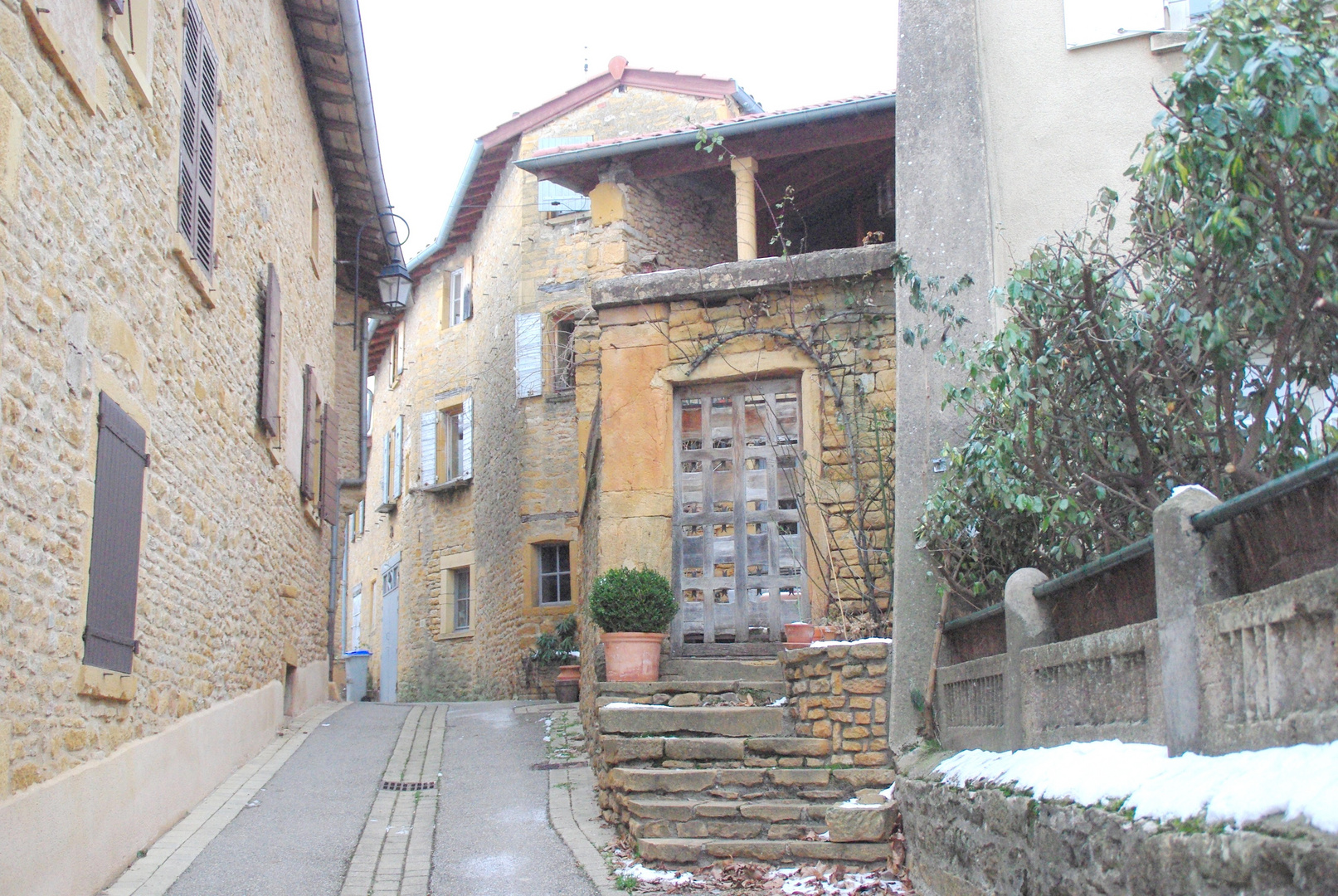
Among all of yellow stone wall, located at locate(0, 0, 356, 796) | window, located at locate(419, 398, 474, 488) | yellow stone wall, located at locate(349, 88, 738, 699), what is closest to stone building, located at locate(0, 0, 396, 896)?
yellow stone wall, located at locate(0, 0, 356, 796)

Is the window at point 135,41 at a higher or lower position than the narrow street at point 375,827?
higher

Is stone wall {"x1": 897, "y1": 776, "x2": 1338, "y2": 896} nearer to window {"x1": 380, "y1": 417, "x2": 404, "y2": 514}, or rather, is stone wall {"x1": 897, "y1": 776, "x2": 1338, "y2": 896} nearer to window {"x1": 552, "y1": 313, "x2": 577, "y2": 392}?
window {"x1": 552, "y1": 313, "x2": 577, "y2": 392}

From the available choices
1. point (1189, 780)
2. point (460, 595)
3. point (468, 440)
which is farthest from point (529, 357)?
point (1189, 780)

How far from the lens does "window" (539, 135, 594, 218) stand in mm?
18000

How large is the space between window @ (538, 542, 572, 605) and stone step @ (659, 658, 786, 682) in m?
8.83

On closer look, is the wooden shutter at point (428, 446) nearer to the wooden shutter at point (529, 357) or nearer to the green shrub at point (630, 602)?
the wooden shutter at point (529, 357)

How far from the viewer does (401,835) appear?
727cm

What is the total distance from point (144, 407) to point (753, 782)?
399cm

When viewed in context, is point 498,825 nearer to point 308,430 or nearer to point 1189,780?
point 1189,780

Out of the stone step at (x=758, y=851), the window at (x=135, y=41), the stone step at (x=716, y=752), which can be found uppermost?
the window at (x=135, y=41)

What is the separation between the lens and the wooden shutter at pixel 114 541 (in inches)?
238

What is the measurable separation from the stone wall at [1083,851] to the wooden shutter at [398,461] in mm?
16078

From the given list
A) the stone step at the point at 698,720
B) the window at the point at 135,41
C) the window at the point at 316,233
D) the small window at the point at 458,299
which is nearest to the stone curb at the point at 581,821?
the stone step at the point at 698,720

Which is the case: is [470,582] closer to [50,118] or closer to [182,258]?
[182,258]
